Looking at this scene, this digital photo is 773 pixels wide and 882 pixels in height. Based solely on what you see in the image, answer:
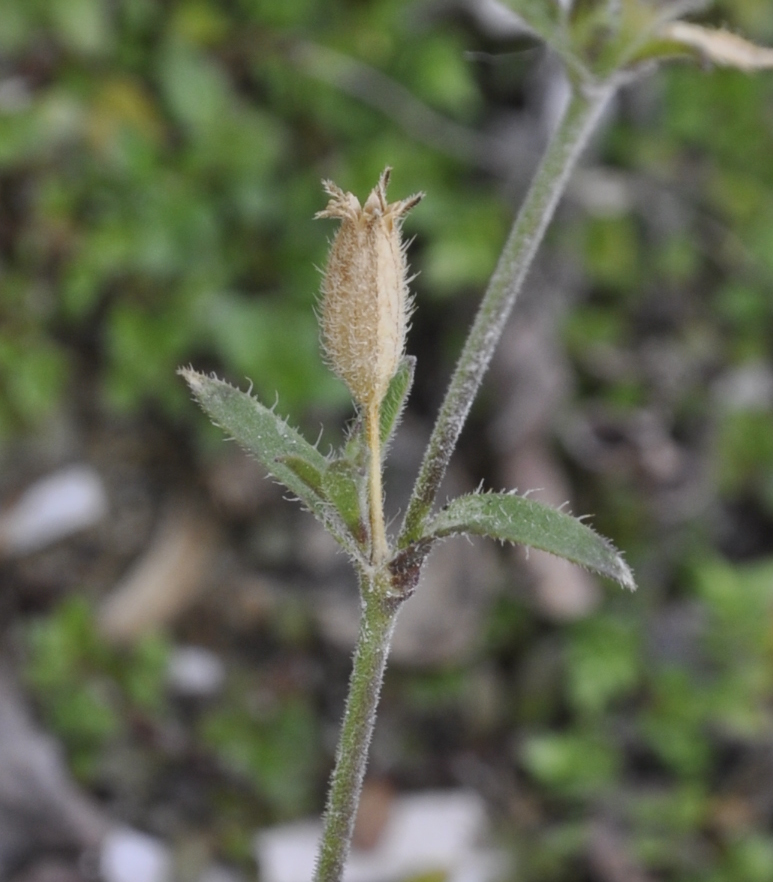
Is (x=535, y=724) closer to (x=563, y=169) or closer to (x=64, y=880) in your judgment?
(x=64, y=880)

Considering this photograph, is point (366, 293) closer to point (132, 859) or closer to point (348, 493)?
point (348, 493)

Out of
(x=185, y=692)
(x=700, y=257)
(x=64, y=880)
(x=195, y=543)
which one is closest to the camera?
(x=64, y=880)

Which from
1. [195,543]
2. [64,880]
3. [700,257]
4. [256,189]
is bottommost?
[64,880]

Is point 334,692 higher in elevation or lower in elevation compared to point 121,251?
lower

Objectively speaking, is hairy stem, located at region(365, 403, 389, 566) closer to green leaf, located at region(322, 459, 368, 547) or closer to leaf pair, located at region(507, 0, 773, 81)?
green leaf, located at region(322, 459, 368, 547)

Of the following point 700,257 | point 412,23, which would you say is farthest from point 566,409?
point 412,23

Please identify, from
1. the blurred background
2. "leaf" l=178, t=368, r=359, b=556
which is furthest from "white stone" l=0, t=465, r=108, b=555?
"leaf" l=178, t=368, r=359, b=556
